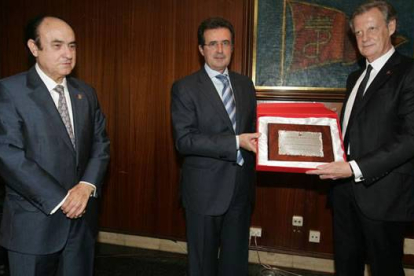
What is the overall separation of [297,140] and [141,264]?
77.3 inches

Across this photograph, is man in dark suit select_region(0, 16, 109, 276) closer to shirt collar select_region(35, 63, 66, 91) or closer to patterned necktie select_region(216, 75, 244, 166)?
shirt collar select_region(35, 63, 66, 91)

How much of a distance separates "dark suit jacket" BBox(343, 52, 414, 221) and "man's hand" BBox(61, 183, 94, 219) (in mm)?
1375

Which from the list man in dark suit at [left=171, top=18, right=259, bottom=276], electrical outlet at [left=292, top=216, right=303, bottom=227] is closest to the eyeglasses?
man in dark suit at [left=171, top=18, right=259, bottom=276]

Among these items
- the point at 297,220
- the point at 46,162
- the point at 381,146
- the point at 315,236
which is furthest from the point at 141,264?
the point at 381,146

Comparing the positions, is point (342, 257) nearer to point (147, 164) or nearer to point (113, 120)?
point (147, 164)

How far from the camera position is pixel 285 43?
2.78 metres

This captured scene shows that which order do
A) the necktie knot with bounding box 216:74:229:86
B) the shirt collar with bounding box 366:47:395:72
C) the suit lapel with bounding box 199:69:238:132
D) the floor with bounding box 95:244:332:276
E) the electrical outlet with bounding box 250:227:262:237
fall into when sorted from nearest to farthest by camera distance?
the shirt collar with bounding box 366:47:395:72, the suit lapel with bounding box 199:69:238:132, the necktie knot with bounding box 216:74:229:86, the floor with bounding box 95:244:332:276, the electrical outlet with bounding box 250:227:262:237

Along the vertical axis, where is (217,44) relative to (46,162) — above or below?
above

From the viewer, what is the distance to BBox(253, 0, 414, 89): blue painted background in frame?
106 inches

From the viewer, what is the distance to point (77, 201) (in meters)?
1.65

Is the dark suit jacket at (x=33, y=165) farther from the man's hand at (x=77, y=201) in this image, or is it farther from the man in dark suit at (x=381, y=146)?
the man in dark suit at (x=381, y=146)

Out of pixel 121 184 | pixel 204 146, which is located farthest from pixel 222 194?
pixel 121 184

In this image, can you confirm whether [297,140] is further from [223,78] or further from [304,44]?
[304,44]

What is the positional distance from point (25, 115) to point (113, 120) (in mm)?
1672
